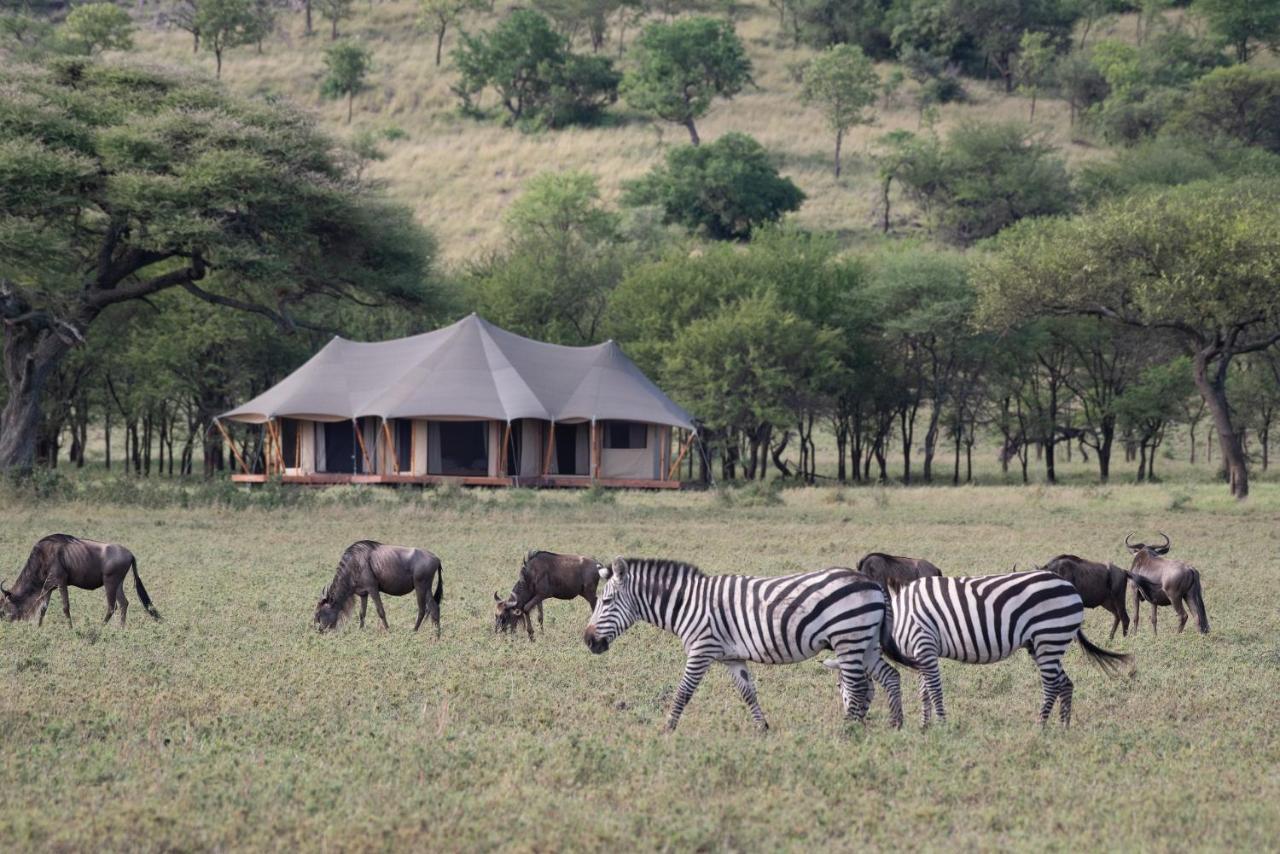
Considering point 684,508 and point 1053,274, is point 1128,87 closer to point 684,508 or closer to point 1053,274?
point 1053,274

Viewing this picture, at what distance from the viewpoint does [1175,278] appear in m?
37.0

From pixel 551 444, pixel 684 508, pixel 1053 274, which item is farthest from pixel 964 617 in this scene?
pixel 551 444

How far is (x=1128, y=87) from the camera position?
97.8m

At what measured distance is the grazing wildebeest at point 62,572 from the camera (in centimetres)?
1586

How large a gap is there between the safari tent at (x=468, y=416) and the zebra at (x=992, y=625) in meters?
33.4

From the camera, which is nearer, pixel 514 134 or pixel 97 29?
pixel 97 29

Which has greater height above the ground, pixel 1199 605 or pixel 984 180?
pixel 984 180

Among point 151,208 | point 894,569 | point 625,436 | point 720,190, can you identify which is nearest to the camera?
point 894,569

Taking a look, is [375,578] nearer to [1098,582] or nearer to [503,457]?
[1098,582]

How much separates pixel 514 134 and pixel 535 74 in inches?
243

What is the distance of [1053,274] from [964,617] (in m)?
30.2

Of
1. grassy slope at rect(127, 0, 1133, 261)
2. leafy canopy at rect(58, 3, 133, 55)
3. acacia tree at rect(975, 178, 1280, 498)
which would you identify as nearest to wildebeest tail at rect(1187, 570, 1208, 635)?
acacia tree at rect(975, 178, 1280, 498)

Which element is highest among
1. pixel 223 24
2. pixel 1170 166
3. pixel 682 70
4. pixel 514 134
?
pixel 223 24

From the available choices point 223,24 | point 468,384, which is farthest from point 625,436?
point 223,24
